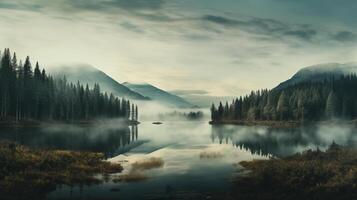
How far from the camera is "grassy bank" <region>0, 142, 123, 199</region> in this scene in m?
33.4

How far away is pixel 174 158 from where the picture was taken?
6050 centimetres

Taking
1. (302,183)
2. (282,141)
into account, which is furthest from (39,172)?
(282,141)

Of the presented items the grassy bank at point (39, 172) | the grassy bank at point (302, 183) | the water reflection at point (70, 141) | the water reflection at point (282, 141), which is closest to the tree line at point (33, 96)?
the water reflection at point (70, 141)

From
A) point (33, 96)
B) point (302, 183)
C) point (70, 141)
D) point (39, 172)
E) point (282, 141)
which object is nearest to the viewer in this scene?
point (302, 183)

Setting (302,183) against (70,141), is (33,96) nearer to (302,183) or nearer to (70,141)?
(70,141)

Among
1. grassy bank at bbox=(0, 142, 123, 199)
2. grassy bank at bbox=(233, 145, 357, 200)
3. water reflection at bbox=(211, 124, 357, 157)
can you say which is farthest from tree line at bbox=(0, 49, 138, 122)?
grassy bank at bbox=(233, 145, 357, 200)

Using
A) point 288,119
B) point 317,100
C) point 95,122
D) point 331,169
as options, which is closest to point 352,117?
point 317,100

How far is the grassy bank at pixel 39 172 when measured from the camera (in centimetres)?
3338

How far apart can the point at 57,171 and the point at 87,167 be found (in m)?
4.32

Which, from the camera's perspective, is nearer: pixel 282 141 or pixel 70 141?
pixel 70 141

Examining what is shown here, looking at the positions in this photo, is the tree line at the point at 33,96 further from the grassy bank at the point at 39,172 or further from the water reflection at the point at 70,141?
the grassy bank at the point at 39,172

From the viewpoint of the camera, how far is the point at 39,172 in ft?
127

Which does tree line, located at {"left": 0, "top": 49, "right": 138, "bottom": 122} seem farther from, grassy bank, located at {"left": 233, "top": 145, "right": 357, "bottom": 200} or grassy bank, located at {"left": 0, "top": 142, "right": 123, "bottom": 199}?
grassy bank, located at {"left": 233, "top": 145, "right": 357, "bottom": 200}

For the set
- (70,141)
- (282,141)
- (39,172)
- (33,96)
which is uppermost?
(33,96)
